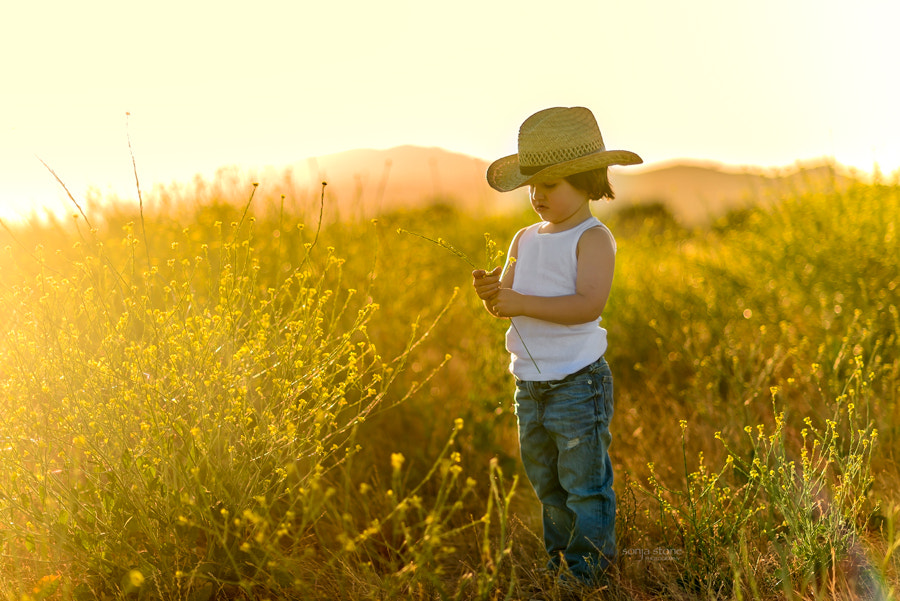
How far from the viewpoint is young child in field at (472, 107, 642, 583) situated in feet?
6.90

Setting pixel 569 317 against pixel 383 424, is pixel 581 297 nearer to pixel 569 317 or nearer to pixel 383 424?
pixel 569 317

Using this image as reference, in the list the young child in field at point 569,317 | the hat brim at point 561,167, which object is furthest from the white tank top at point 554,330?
the hat brim at point 561,167

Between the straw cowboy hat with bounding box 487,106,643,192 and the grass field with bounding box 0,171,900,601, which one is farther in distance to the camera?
the straw cowboy hat with bounding box 487,106,643,192

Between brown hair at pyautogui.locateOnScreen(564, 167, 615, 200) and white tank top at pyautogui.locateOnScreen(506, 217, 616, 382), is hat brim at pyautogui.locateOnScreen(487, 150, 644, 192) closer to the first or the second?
brown hair at pyautogui.locateOnScreen(564, 167, 615, 200)

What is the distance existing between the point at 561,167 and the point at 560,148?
0.33 feet

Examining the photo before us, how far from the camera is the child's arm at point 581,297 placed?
208 cm

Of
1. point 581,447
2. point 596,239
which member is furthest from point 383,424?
point 596,239

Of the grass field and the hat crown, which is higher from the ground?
the hat crown

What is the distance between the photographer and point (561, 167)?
2104mm

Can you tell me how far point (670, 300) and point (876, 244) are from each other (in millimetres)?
1351

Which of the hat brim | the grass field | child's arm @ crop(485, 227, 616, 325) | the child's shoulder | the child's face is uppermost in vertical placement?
the hat brim

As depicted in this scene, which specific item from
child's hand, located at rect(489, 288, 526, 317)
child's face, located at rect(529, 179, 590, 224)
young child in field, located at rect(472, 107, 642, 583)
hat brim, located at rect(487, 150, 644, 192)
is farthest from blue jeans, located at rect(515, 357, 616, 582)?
hat brim, located at rect(487, 150, 644, 192)

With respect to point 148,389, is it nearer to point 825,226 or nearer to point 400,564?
point 400,564

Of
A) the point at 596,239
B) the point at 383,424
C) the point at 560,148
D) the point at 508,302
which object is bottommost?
the point at 383,424
